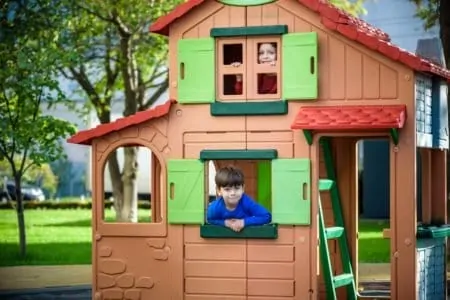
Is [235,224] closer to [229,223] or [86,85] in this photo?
[229,223]

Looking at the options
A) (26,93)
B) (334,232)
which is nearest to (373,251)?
(26,93)

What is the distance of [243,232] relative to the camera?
1018 centimetres

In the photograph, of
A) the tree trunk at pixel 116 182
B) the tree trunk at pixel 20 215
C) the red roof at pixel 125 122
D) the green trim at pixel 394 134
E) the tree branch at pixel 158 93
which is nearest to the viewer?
the green trim at pixel 394 134

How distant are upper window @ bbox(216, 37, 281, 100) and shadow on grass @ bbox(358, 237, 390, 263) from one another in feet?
27.4

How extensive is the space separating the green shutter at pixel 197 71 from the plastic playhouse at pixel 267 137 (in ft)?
0.04

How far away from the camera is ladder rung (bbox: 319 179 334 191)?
1052cm

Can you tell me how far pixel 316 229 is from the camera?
32.8 ft

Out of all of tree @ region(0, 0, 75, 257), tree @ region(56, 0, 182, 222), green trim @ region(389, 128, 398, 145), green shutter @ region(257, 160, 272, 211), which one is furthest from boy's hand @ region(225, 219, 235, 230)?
tree @ region(56, 0, 182, 222)

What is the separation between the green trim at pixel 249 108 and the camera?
398 inches

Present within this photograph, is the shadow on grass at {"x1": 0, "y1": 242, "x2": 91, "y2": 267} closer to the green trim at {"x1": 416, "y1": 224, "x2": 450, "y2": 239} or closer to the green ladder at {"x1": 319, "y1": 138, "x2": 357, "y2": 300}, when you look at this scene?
the green ladder at {"x1": 319, "y1": 138, "x2": 357, "y2": 300}

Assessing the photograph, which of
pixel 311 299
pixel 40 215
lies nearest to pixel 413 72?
pixel 311 299

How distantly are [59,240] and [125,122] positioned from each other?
44.6 feet

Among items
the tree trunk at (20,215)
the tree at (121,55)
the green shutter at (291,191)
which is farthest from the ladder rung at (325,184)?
the tree at (121,55)

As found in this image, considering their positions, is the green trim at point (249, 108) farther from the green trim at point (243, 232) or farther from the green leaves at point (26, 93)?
the green leaves at point (26, 93)
